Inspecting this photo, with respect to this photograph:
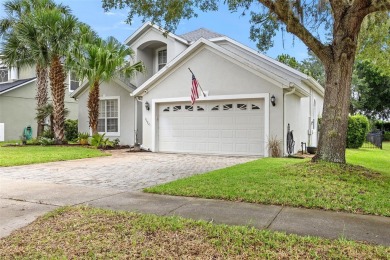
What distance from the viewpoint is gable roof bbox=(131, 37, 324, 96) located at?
1267 cm

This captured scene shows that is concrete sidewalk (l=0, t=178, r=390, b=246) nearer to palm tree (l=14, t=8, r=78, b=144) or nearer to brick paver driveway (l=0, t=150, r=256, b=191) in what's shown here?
brick paver driveway (l=0, t=150, r=256, b=191)

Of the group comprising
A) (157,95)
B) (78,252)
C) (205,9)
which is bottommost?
(78,252)

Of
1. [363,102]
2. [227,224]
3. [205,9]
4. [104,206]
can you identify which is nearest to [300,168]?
[227,224]

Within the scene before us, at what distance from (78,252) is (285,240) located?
228 cm

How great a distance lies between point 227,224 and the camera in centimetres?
432

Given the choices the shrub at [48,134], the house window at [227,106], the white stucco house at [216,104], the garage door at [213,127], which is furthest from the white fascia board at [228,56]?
the shrub at [48,134]

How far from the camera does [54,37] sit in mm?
17016

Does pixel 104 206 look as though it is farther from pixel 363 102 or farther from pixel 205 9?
pixel 363 102

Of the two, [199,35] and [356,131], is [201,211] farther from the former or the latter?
[199,35]

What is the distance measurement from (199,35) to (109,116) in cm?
768

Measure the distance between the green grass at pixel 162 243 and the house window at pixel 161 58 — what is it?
16.2 metres

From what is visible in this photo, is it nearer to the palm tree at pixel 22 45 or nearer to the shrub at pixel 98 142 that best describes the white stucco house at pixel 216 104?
the shrub at pixel 98 142

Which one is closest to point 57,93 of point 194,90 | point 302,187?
point 194,90

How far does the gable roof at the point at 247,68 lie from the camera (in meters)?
12.7
